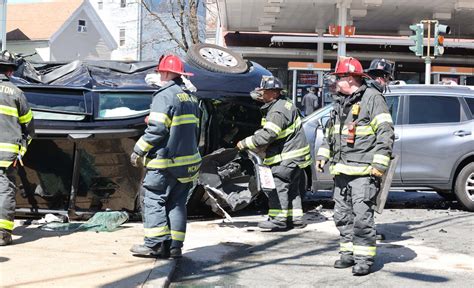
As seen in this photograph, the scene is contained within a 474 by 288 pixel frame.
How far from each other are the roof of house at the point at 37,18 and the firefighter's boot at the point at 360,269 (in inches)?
1624

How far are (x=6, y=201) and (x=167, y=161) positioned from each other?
5.66 feet

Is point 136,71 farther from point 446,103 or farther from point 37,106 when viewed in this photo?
point 446,103

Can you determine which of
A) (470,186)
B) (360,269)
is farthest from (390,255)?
(470,186)

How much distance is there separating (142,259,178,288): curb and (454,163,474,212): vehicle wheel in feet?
17.0

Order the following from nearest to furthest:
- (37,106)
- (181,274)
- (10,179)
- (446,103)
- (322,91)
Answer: (181,274)
(10,179)
(37,106)
(446,103)
(322,91)

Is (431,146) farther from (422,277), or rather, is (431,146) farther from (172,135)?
(172,135)

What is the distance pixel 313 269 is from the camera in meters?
6.18

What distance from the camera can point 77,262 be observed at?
19.1 ft

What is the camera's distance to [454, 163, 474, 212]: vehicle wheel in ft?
31.3

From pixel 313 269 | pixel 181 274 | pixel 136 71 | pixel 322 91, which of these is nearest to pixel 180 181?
pixel 181 274

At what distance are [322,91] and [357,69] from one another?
51.2ft

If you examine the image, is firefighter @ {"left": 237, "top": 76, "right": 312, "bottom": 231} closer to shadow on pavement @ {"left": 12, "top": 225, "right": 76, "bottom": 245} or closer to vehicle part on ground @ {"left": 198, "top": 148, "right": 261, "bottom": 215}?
vehicle part on ground @ {"left": 198, "top": 148, "right": 261, "bottom": 215}

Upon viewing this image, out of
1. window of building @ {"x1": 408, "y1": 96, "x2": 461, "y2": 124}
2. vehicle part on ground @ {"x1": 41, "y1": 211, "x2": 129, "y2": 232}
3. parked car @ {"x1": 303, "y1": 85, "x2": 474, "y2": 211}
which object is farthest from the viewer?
window of building @ {"x1": 408, "y1": 96, "x2": 461, "y2": 124}

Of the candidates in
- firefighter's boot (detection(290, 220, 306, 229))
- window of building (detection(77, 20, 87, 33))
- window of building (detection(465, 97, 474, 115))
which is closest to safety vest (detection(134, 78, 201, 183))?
firefighter's boot (detection(290, 220, 306, 229))
